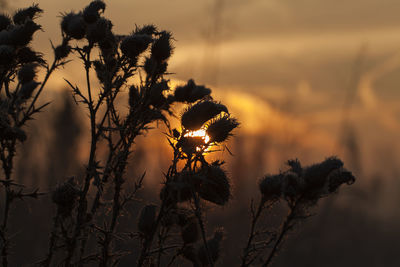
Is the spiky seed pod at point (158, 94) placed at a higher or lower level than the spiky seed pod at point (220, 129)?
higher

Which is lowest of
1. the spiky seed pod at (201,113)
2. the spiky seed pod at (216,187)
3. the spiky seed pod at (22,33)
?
the spiky seed pod at (216,187)

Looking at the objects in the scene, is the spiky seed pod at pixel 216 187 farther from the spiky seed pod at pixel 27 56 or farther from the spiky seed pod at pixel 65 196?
the spiky seed pod at pixel 27 56

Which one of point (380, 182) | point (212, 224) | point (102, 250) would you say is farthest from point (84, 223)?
point (380, 182)

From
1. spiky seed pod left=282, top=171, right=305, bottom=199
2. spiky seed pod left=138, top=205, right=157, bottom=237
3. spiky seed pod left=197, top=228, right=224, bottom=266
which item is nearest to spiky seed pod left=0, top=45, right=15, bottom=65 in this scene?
spiky seed pod left=138, top=205, right=157, bottom=237

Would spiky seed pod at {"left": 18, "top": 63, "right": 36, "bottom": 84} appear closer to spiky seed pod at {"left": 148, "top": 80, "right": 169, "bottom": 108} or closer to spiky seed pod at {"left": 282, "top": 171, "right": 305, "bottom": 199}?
spiky seed pod at {"left": 148, "top": 80, "right": 169, "bottom": 108}

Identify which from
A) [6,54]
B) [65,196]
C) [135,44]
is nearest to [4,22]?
[6,54]

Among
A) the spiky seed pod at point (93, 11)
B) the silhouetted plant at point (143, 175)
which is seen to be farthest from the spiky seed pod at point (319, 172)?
the spiky seed pod at point (93, 11)

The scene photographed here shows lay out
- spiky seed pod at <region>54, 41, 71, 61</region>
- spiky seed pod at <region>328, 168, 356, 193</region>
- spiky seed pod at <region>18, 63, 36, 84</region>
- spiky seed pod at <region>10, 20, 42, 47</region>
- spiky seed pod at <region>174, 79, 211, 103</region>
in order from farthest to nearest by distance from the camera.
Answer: spiky seed pod at <region>18, 63, 36, 84</region> → spiky seed pod at <region>54, 41, 71, 61</region> → spiky seed pod at <region>174, 79, 211, 103</region> → spiky seed pod at <region>10, 20, 42, 47</region> → spiky seed pod at <region>328, 168, 356, 193</region>
